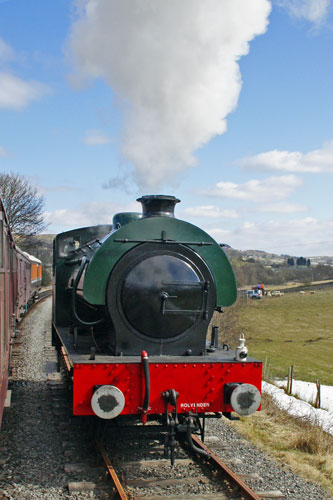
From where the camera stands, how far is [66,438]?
6.49m

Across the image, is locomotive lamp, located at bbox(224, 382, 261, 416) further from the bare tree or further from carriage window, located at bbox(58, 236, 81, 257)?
the bare tree

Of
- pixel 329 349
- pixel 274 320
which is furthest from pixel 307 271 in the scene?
pixel 329 349

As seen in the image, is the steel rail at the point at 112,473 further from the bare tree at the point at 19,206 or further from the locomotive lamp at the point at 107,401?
the bare tree at the point at 19,206

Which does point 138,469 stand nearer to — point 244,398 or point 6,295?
point 244,398

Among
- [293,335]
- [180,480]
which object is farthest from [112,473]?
[293,335]

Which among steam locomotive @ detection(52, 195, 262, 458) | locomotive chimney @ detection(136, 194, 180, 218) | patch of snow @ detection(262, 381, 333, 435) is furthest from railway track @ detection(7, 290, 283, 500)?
patch of snow @ detection(262, 381, 333, 435)

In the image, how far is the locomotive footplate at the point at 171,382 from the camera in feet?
16.9

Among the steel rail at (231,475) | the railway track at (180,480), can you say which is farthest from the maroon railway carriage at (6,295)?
the steel rail at (231,475)

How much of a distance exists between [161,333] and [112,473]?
5.25ft

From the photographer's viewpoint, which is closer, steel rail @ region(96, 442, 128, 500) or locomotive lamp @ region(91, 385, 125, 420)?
steel rail @ region(96, 442, 128, 500)

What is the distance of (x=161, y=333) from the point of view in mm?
5688

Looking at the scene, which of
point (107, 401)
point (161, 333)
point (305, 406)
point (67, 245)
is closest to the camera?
point (107, 401)

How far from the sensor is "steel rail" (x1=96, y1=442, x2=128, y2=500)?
462cm

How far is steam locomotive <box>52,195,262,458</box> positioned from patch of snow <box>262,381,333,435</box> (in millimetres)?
4243
